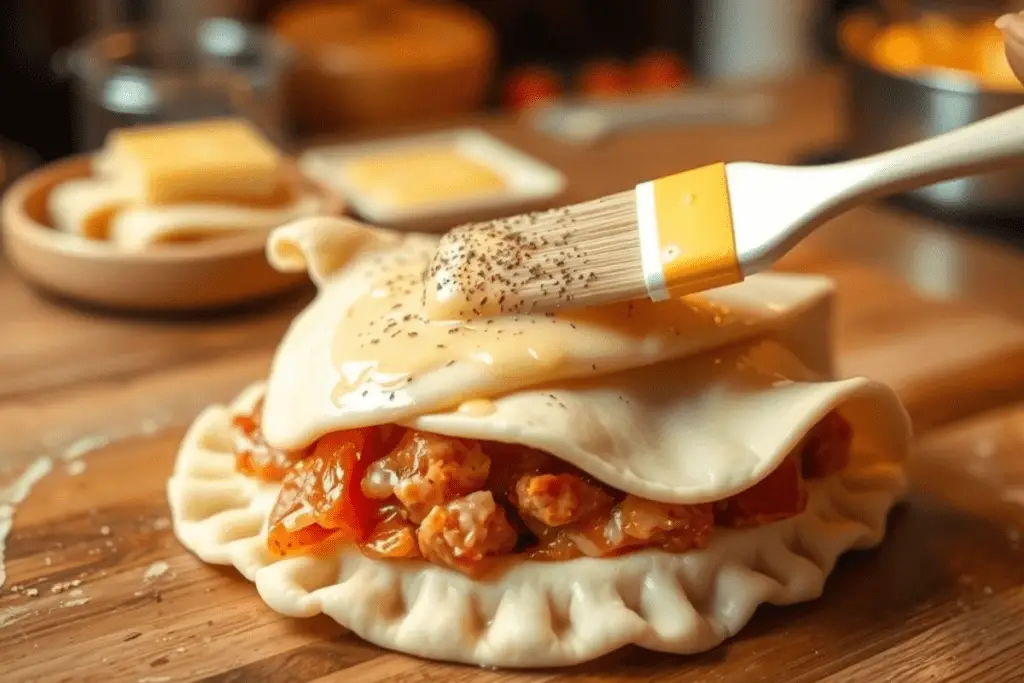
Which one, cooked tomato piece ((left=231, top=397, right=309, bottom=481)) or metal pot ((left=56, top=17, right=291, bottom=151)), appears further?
metal pot ((left=56, top=17, right=291, bottom=151))

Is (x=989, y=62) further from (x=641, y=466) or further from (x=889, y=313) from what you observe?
(x=641, y=466)

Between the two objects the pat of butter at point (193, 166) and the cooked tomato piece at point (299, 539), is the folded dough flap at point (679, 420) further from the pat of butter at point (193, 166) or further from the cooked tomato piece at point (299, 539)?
the pat of butter at point (193, 166)

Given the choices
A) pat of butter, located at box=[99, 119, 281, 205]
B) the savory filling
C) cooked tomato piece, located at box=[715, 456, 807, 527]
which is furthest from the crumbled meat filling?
pat of butter, located at box=[99, 119, 281, 205]

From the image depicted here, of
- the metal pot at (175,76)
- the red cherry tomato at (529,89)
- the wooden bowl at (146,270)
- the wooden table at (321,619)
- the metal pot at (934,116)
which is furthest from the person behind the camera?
the red cherry tomato at (529,89)

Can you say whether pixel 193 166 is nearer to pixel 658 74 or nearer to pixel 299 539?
pixel 299 539

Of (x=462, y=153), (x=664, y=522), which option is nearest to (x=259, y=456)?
(x=664, y=522)

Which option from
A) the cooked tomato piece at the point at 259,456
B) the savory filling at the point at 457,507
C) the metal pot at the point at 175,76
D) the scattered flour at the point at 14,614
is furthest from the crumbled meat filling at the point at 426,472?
the metal pot at the point at 175,76

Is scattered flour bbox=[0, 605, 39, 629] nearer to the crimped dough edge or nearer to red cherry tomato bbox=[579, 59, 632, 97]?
the crimped dough edge

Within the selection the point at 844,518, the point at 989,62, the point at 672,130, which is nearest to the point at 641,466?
the point at 844,518
